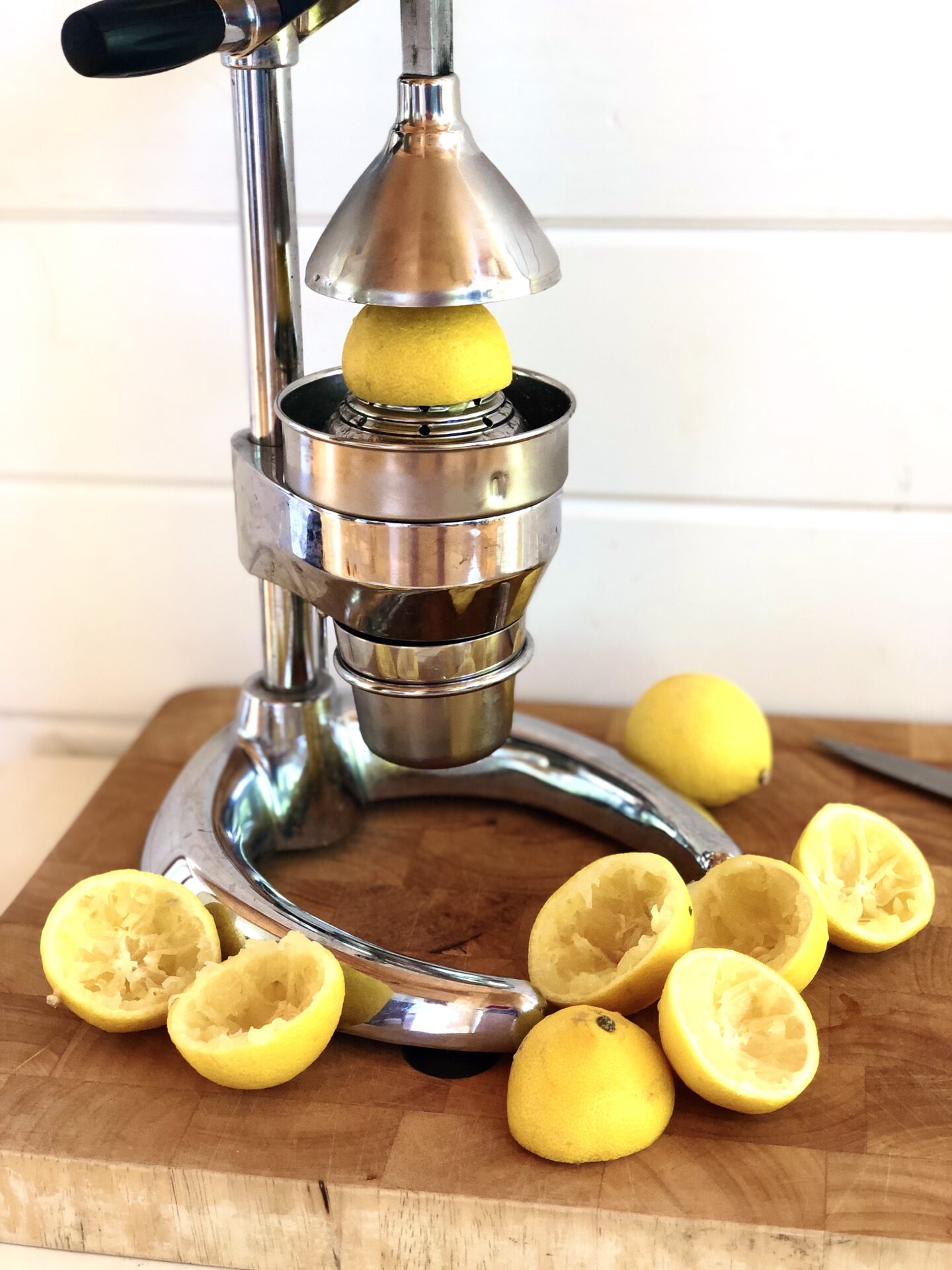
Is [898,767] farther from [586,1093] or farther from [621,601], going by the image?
[586,1093]

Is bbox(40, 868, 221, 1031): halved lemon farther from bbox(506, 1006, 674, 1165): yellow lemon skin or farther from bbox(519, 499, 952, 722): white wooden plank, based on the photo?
bbox(519, 499, 952, 722): white wooden plank

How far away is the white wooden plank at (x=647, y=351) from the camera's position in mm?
825

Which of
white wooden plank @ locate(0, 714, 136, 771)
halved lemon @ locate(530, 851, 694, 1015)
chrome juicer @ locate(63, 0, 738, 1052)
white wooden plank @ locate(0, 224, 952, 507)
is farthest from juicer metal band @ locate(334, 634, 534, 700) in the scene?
white wooden plank @ locate(0, 714, 136, 771)

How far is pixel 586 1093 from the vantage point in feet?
1.83

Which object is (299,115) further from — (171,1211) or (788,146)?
(171,1211)

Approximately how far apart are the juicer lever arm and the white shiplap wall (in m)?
0.26

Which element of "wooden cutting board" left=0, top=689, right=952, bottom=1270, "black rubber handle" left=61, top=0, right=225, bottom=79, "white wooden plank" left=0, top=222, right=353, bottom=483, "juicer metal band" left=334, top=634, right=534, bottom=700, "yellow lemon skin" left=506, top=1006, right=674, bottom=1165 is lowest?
"wooden cutting board" left=0, top=689, right=952, bottom=1270

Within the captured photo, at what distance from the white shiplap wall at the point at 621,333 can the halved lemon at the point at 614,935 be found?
0.31m

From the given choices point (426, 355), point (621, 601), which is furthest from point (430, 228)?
point (621, 601)

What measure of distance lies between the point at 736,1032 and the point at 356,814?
11.7 inches

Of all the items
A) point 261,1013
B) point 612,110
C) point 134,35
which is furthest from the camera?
point 612,110

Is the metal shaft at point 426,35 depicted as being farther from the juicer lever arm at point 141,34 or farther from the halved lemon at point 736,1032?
the halved lemon at point 736,1032

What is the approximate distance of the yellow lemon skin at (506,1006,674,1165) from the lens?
1.83 ft

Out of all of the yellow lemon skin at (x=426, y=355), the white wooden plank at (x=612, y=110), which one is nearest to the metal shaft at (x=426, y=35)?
the yellow lemon skin at (x=426, y=355)
